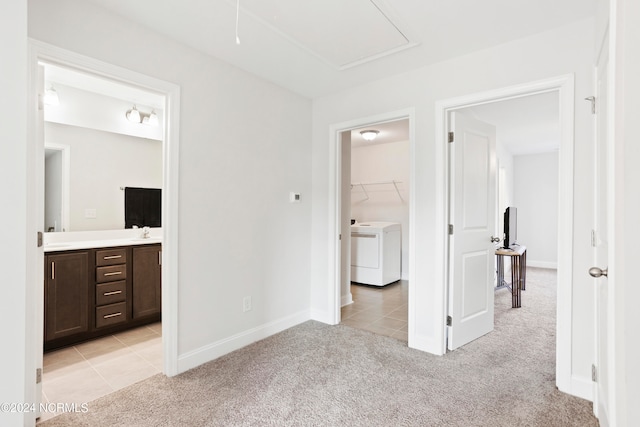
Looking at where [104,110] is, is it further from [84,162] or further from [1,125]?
[1,125]

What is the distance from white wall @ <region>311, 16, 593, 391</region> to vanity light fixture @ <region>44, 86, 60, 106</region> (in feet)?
8.22

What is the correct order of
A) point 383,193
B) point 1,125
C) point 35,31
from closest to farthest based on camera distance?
point 1,125 < point 35,31 < point 383,193

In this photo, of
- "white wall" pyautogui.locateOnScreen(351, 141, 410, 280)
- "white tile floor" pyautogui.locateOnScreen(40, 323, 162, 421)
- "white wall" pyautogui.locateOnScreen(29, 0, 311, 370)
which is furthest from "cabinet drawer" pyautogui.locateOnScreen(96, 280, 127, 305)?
"white wall" pyautogui.locateOnScreen(351, 141, 410, 280)

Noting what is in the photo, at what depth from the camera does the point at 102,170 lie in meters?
3.53

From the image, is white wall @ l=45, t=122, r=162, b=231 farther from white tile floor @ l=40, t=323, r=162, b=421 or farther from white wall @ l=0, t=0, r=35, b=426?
white wall @ l=0, t=0, r=35, b=426

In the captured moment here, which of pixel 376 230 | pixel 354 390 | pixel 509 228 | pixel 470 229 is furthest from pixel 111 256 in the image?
pixel 509 228

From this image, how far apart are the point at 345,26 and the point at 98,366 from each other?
10.2ft

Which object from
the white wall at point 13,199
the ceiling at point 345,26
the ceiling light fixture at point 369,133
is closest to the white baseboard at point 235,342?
the white wall at point 13,199

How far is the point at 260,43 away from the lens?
95.7 inches

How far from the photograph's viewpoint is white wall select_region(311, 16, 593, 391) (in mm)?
2102

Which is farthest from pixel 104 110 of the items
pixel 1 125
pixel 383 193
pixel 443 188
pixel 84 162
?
pixel 383 193

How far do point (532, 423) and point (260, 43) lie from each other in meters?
2.98

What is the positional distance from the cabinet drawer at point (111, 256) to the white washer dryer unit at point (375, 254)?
3229mm

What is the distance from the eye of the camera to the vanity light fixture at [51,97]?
10.1 feet
